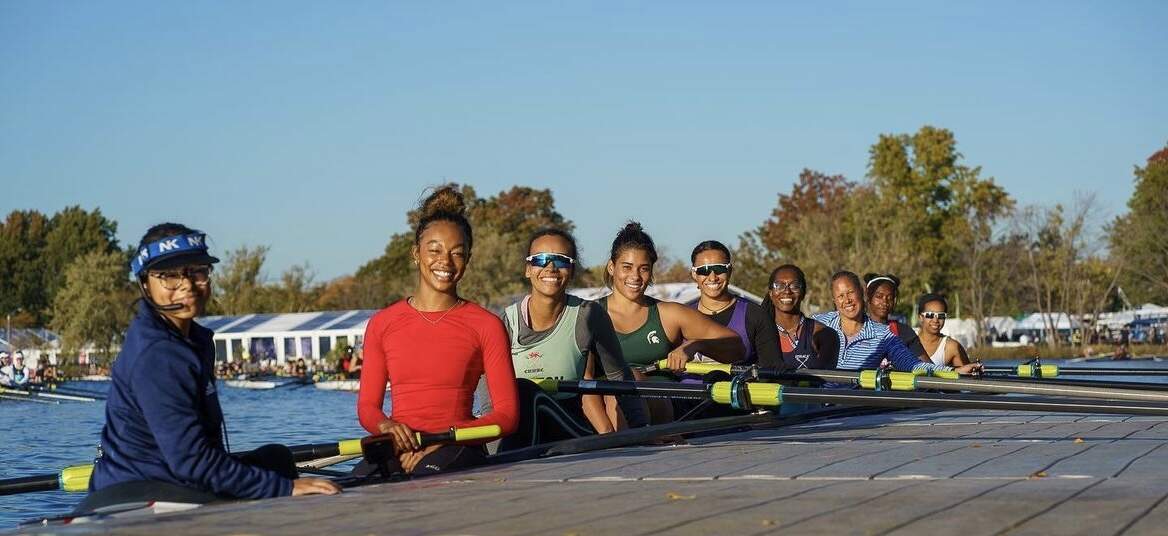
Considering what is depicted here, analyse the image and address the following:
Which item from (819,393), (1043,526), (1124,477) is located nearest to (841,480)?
(1124,477)

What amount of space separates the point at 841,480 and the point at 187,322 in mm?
2571

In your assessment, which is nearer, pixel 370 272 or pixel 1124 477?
pixel 1124 477

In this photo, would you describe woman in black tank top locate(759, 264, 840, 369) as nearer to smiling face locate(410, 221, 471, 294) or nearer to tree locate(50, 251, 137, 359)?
smiling face locate(410, 221, 471, 294)

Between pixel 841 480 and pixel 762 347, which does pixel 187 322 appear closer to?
pixel 841 480

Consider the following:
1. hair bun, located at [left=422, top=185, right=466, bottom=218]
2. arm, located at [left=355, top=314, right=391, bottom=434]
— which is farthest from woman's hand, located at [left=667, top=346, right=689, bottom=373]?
arm, located at [left=355, top=314, right=391, bottom=434]

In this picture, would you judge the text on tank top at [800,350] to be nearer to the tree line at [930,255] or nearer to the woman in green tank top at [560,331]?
the woman in green tank top at [560,331]

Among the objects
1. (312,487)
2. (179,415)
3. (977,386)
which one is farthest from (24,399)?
(179,415)

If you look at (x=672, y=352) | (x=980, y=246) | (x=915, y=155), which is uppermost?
(x=915, y=155)

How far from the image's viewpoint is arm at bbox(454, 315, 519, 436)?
6699 millimetres

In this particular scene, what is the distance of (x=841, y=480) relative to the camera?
556cm

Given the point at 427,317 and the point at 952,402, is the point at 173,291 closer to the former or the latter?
the point at 427,317

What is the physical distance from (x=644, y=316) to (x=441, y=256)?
3.25m

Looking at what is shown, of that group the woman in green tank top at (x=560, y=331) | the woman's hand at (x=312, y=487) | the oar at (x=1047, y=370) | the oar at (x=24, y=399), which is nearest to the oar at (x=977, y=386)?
the woman in green tank top at (x=560, y=331)

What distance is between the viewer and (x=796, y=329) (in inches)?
460
